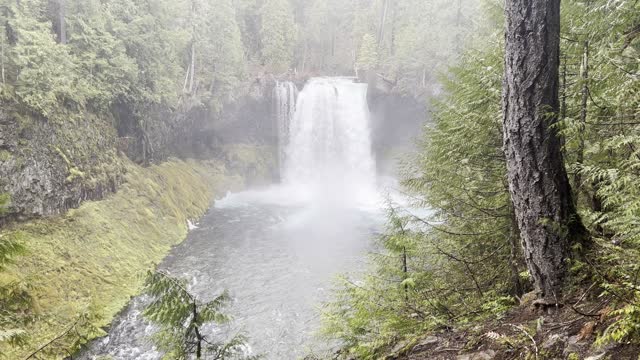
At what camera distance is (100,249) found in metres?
16.3

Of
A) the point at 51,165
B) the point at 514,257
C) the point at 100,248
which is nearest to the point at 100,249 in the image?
the point at 100,248

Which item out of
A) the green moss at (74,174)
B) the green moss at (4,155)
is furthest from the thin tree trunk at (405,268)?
the green moss at (74,174)

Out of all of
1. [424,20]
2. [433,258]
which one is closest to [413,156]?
[433,258]

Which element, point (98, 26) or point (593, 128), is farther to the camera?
point (98, 26)

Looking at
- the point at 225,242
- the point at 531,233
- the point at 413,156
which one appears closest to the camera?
the point at 531,233

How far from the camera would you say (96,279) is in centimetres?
1463

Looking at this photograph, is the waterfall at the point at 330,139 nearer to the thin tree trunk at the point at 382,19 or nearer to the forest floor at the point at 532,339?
the thin tree trunk at the point at 382,19

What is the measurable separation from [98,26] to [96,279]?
1260 cm

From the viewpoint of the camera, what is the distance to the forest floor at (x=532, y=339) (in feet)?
8.15

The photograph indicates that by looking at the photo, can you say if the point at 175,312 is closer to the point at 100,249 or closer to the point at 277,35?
the point at 100,249

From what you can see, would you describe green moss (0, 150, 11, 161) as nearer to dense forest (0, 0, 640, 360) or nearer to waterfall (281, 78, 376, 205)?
dense forest (0, 0, 640, 360)

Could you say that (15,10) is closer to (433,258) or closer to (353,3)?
(433,258)

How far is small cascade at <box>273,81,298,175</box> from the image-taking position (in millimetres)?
37656

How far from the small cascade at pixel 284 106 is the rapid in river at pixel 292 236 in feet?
0.31
